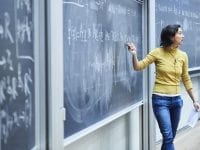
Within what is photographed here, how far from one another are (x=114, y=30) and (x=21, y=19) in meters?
1.93

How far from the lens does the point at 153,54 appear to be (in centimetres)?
459

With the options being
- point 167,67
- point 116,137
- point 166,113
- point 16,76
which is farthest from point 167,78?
point 16,76

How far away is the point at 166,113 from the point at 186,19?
308cm

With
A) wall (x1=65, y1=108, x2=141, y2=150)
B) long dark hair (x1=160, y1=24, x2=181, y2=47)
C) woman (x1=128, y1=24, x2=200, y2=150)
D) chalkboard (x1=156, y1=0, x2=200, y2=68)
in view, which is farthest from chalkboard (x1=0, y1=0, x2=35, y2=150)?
chalkboard (x1=156, y1=0, x2=200, y2=68)

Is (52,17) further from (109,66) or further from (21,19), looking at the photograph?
(109,66)

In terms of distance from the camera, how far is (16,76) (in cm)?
224

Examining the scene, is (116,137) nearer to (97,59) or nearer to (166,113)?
(166,113)

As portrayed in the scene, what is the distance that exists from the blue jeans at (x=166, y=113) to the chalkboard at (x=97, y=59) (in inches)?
12.3

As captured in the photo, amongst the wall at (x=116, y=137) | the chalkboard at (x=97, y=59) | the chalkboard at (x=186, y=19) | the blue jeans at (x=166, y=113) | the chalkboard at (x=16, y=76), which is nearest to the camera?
the chalkboard at (x=16, y=76)

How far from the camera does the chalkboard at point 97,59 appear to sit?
3148 millimetres

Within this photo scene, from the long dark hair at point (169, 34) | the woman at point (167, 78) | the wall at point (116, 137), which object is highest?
the long dark hair at point (169, 34)

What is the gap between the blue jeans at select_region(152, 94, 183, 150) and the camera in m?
4.54

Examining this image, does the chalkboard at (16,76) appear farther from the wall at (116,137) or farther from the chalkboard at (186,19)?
the chalkboard at (186,19)

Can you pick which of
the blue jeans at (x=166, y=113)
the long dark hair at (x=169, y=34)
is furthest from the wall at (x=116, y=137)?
the long dark hair at (x=169, y=34)
